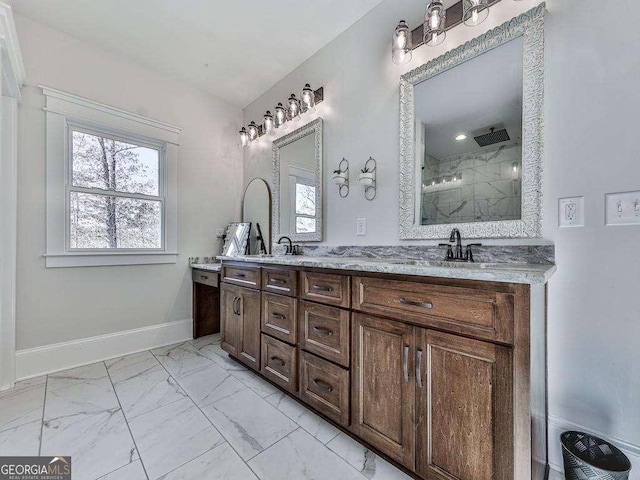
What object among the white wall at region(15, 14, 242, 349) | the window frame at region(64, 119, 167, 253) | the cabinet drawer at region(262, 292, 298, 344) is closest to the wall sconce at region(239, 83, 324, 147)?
the white wall at region(15, 14, 242, 349)

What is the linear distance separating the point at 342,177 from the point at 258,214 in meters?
1.34

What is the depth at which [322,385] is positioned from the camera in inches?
60.7

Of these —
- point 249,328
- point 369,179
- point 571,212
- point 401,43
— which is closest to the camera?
point 571,212

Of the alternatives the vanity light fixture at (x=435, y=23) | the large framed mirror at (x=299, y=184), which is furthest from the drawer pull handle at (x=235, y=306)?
the vanity light fixture at (x=435, y=23)

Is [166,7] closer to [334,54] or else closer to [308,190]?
[334,54]

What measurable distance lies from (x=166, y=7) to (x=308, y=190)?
1693mm

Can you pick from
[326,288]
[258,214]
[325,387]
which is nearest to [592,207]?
[326,288]

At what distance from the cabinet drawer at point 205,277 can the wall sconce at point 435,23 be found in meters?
2.35

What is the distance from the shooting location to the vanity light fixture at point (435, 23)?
155 cm

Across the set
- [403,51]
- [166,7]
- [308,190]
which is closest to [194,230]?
[308,190]

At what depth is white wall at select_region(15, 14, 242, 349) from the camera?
216cm

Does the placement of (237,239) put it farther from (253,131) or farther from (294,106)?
(294,106)

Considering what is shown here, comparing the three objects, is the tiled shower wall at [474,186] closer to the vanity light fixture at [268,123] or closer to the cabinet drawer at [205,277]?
the vanity light fixture at [268,123]

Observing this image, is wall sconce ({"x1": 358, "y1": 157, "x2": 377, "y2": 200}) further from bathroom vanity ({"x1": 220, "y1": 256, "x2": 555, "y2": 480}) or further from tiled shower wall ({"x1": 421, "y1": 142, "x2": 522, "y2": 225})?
bathroom vanity ({"x1": 220, "y1": 256, "x2": 555, "y2": 480})
